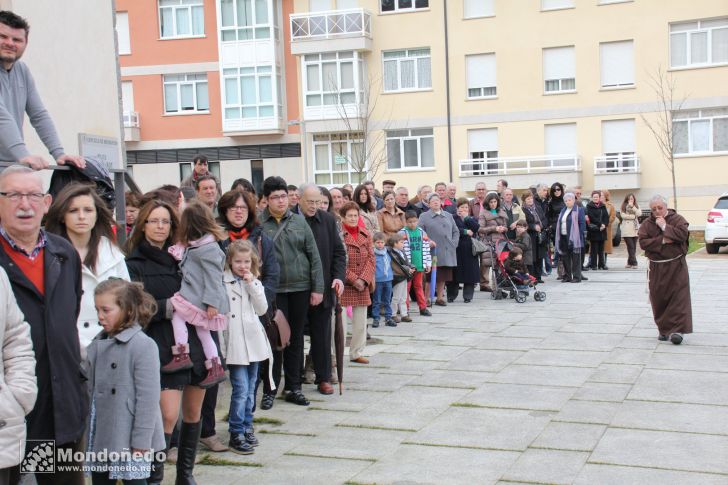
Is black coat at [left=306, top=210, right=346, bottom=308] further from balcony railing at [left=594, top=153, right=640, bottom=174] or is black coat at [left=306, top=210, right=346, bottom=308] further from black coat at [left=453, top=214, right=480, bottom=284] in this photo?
balcony railing at [left=594, top=153, right=640, bottom=174]

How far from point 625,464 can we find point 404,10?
3162 cm

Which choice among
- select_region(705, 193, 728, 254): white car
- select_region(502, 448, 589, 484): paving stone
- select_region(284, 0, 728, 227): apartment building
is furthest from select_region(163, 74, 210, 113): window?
select_region(502, 448, 589, 484): paving stone

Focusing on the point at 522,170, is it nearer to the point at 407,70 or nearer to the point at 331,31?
the point at 407,70

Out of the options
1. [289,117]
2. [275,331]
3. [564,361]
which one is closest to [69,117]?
[275,331]

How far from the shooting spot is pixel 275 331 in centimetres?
744

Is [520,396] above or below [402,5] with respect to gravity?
below

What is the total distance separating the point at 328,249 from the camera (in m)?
8.48

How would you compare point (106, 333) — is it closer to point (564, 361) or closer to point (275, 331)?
point (275, 331)

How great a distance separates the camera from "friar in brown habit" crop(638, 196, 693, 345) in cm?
1070

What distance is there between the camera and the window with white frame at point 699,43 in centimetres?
3161

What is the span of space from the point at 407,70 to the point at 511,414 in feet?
96.8

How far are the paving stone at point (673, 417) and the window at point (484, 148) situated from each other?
26911 millimetres

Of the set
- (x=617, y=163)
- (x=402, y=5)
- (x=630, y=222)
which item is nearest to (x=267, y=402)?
(x=630, y=222)

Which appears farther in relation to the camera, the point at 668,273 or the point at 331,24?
the point at 331,24
